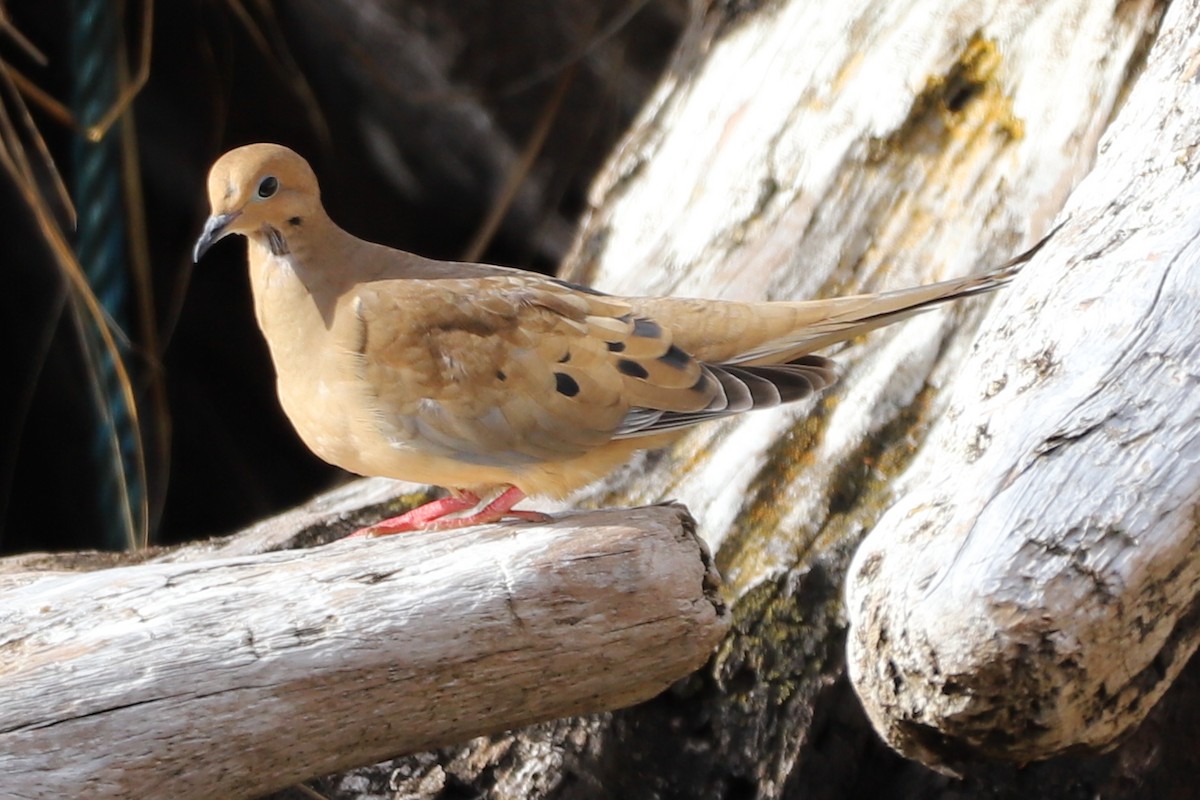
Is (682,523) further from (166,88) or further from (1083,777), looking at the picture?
(166,88)

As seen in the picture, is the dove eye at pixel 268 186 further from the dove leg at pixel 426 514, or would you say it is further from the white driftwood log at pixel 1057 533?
the white driftwood log at pixel 1057 533

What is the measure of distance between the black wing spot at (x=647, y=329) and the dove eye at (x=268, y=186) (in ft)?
2.45

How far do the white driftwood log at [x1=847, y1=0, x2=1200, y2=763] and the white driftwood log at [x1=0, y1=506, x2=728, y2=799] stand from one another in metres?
0.43

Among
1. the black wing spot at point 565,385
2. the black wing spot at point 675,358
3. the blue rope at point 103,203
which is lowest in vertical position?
the blue rope at point 103,203

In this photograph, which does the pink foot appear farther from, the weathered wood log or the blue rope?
the blue rope

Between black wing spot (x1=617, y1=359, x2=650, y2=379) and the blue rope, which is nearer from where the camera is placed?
black wing spot (x1=617, y1=359, x2=650, y2=379)

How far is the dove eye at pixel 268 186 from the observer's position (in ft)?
8.70

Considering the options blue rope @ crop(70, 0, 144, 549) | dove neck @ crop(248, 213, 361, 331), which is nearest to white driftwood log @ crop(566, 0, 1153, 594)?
dove neck @ crop(248, 213, 361, 331)

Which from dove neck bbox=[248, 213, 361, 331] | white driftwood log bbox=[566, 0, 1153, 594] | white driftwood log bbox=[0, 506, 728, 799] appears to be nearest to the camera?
white driftwood log bbox=[0, 506, 728, 799]

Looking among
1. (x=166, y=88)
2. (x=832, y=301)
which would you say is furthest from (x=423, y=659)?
(x=166, y=88)

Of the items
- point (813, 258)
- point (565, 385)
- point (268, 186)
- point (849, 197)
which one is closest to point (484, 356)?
point (565, 385)

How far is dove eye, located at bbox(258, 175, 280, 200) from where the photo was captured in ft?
8.70

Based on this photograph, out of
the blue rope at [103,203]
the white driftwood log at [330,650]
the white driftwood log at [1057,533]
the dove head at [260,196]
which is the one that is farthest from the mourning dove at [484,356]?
the blue rope at [103,203]

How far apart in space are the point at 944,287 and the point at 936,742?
962mm
